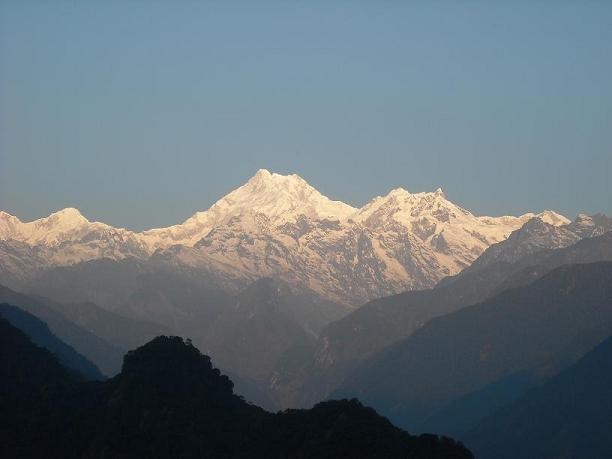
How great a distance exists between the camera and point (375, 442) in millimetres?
192250

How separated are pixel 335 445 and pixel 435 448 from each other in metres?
14.5

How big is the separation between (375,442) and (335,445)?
5270mm

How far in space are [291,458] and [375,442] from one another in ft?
37.7

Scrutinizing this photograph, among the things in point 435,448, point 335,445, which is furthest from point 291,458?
point 435,448

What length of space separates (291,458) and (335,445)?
6.28 m

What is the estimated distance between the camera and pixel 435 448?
186m

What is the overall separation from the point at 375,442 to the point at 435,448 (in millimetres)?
9606

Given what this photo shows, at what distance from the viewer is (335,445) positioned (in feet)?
636

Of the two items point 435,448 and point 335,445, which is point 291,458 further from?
point 435,448
